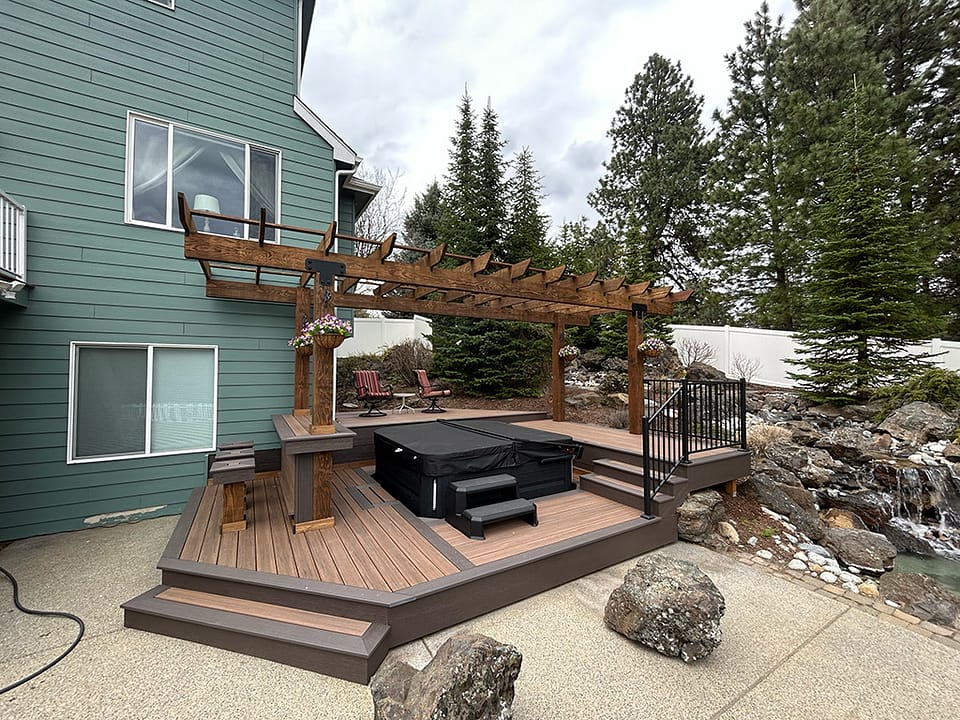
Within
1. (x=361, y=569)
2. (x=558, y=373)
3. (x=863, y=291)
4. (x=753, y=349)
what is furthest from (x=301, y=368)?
(x=753, y=349)

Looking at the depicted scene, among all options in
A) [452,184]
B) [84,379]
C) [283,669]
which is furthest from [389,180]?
[283,669]

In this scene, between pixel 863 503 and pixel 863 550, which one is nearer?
pixel 863 550

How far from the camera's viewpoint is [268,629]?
2.46 meters

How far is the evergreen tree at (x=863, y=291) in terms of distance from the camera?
24.7ft

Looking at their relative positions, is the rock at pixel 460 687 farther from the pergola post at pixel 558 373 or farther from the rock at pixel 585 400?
the rock at pixel 585 400

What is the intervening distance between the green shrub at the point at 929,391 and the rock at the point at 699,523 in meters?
5.38

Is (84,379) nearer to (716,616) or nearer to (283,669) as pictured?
(283,669)

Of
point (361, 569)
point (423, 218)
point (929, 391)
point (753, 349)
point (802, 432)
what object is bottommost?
point (361, 569)

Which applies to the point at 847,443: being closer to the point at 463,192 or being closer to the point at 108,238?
the point at 463,192

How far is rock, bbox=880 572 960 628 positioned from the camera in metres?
3.04

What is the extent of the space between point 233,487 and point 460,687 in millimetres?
2696

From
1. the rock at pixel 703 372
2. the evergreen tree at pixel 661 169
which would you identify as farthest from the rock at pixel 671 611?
the evergreen tree at pixel 661 169

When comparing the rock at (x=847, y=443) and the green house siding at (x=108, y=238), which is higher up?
the green house siding at (x=108, y=238)

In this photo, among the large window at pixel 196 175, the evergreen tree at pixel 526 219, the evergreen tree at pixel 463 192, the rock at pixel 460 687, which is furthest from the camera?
the evergreen tree at pixel 526 219
